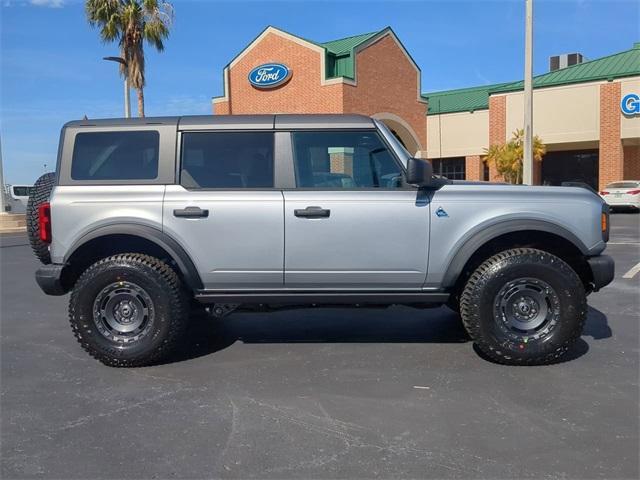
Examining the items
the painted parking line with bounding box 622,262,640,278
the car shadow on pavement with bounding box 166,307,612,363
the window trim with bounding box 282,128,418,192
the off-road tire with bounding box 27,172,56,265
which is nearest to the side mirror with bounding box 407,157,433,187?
the window trim with bounding box 282,128,418,192

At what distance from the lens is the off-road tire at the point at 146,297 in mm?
4660

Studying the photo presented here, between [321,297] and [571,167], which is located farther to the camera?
[571,167]

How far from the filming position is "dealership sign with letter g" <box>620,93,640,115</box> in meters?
28.4

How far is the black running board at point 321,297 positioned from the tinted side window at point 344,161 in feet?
2.93

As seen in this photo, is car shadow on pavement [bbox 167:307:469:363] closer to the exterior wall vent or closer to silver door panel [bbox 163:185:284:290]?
silver door panel [bbox 163:185:284:290]

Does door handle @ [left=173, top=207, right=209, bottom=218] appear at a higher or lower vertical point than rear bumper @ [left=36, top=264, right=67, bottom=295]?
higher

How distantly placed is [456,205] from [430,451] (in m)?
2.09

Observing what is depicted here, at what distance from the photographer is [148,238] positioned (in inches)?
182

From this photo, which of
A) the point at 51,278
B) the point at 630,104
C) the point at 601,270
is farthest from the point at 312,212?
the point at 630,104

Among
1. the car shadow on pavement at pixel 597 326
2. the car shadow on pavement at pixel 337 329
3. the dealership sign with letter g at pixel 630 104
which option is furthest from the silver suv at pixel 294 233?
the dealership sign with letter g at pixel 630 104

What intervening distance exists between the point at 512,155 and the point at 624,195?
27.8ft

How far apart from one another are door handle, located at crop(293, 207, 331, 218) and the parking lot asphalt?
1.23m

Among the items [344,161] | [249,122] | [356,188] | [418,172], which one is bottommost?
[356,188]

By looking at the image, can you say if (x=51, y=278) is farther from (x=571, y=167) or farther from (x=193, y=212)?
(x=571, y=167)
